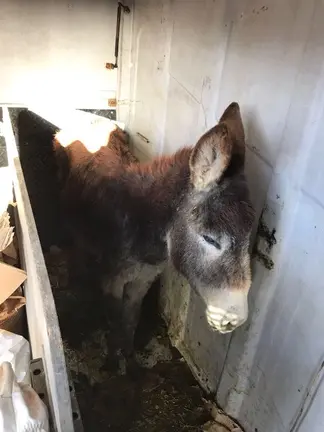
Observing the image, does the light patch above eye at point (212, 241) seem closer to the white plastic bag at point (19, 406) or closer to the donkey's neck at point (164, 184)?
the donkey's neck at point (164, 184)

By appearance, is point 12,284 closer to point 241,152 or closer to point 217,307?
point 217,307

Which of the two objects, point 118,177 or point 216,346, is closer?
point 118,177

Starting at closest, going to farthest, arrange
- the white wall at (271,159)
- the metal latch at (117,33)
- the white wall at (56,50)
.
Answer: the white wall at (271,159) < the white wall at (56,50) < the metal latch at (117,33)

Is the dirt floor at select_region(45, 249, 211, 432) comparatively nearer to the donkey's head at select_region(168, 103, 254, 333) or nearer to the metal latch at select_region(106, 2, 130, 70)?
the donkey's head at select_region(168, 103, 254, 333)

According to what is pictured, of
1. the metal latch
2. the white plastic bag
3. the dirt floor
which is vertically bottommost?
the dirt floor

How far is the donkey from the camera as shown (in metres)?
1.25

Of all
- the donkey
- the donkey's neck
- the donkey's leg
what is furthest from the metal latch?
the donkey's leg

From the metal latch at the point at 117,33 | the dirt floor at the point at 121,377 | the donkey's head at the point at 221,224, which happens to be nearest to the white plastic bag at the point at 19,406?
the donkey's head at the point at 221,224

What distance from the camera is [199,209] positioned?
1330 mm

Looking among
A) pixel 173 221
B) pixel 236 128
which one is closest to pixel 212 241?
pixel 173 221

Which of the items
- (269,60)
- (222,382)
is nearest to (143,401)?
(222,382)

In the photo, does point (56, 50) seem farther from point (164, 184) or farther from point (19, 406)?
point (19, 406)

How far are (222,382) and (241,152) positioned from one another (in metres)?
1.03

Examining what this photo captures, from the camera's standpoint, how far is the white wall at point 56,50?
217cm
